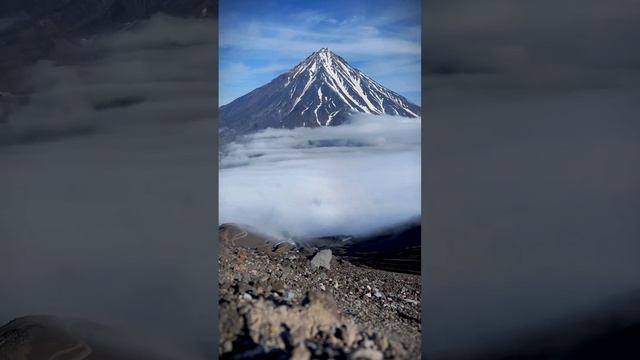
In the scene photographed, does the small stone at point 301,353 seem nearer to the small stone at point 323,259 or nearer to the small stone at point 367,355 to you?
the small stone at point 367,355

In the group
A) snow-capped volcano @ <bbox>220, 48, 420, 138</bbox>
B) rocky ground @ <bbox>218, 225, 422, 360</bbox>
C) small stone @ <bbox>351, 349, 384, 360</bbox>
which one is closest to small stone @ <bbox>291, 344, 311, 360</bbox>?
rocky ground @ <bbox>218, 225, 422, 360</bbox>

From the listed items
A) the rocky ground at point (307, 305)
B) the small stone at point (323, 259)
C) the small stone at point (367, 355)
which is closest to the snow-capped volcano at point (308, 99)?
the rocky ground at point (307, 305)

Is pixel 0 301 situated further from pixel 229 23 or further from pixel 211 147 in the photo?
pixel 229 23

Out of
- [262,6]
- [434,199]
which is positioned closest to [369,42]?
[262,6]

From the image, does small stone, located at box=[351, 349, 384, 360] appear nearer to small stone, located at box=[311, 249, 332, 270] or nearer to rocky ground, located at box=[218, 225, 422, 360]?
rocky ground, located at box=[218, 225, 422, 360]

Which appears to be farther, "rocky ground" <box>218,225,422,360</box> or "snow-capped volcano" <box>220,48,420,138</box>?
"snow-capped volcano" <box>220,48,420,138</box>

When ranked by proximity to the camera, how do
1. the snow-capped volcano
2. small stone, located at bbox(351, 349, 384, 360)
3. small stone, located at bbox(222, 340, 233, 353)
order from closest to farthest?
small stone, located at bbox(351, 349, 384, 360)
small stone, located at bbox(222, 340, 233, 353)
the snow-capped volcano

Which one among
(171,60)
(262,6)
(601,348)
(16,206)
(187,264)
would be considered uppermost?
(262,6)
